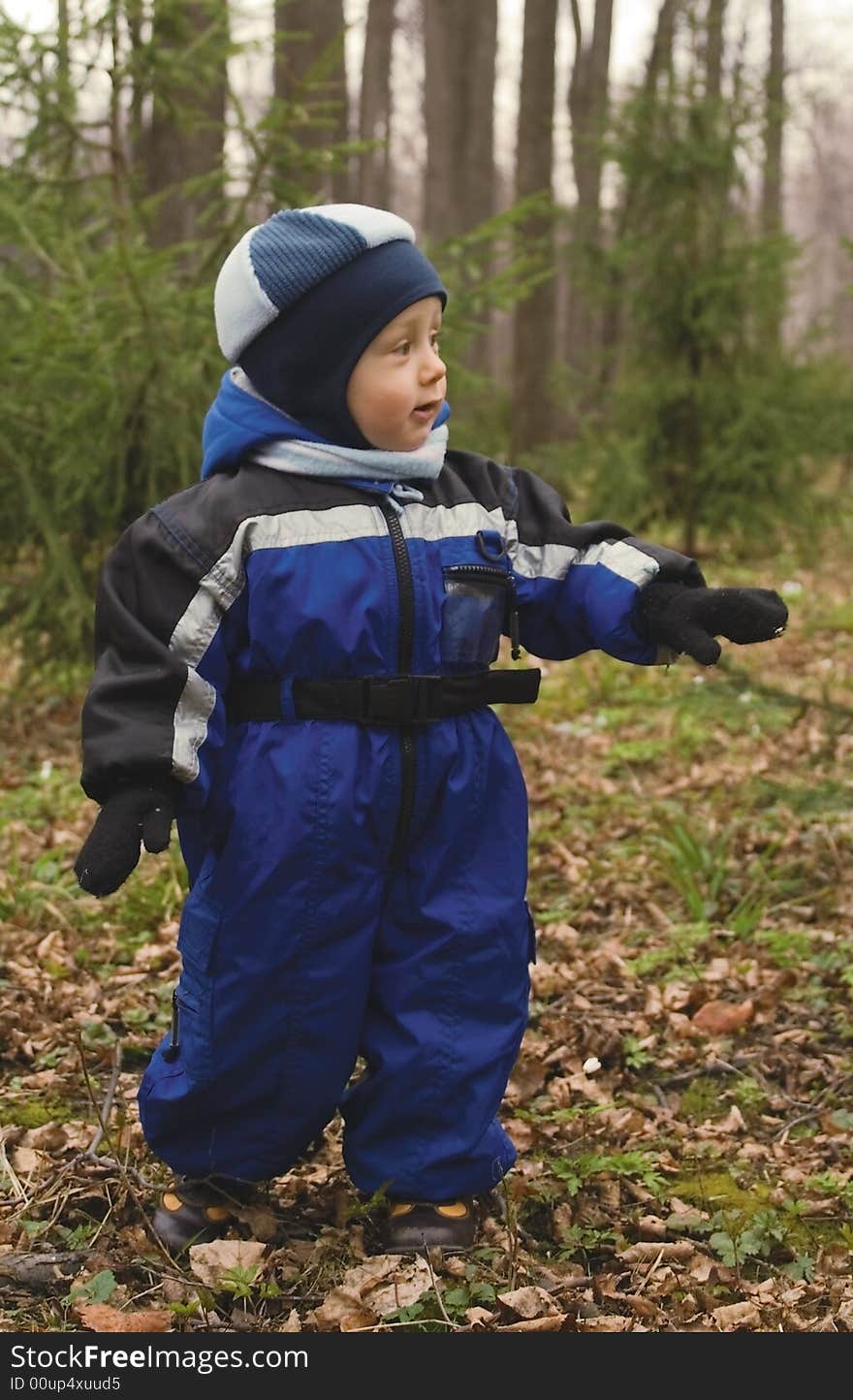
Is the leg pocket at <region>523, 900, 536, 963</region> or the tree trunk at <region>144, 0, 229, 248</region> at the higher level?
the tree trunk at <region>144, 0, 229, 248</region>

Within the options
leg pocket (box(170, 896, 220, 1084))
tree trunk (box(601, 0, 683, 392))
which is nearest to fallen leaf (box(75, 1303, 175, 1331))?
leg pocket (box(170, 896, 220, 1084))

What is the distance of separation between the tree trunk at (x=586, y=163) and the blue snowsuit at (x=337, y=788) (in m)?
7.23

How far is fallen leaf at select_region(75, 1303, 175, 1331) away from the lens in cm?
248

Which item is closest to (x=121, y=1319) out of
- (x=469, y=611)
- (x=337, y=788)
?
(x=337, y=788)

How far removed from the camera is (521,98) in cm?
1216

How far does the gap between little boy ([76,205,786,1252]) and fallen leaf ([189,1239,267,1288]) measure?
0.09 m

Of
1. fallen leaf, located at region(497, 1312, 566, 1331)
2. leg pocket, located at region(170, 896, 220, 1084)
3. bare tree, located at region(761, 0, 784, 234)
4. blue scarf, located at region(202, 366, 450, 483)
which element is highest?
bare tree, located at region(761, 0, 784, 234)

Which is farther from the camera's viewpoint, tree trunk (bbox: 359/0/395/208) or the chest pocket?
tree trunk (bbox: 359/0/395/208)

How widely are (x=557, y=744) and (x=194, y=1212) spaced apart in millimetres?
3871

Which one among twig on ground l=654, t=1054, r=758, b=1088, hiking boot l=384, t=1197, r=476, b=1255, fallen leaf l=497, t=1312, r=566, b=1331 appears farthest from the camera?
twig on ground l=654, t=1054, r=758, b=1088

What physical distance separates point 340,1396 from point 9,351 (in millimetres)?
4664

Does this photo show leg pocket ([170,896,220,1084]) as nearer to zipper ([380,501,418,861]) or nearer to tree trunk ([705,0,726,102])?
zipper ([380,501,418,861])

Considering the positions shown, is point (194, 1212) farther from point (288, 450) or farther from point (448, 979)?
point (288, 450)

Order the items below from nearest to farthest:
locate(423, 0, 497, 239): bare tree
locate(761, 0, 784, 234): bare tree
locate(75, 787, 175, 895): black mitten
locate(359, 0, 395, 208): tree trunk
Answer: locate(75, 787, 175, 895): black mitten
locate(761, 0, 784, 234): bare tree
locate(423, 0, 497, 239): bare tree
locate(359, 0, 395, 208): tree trunk
